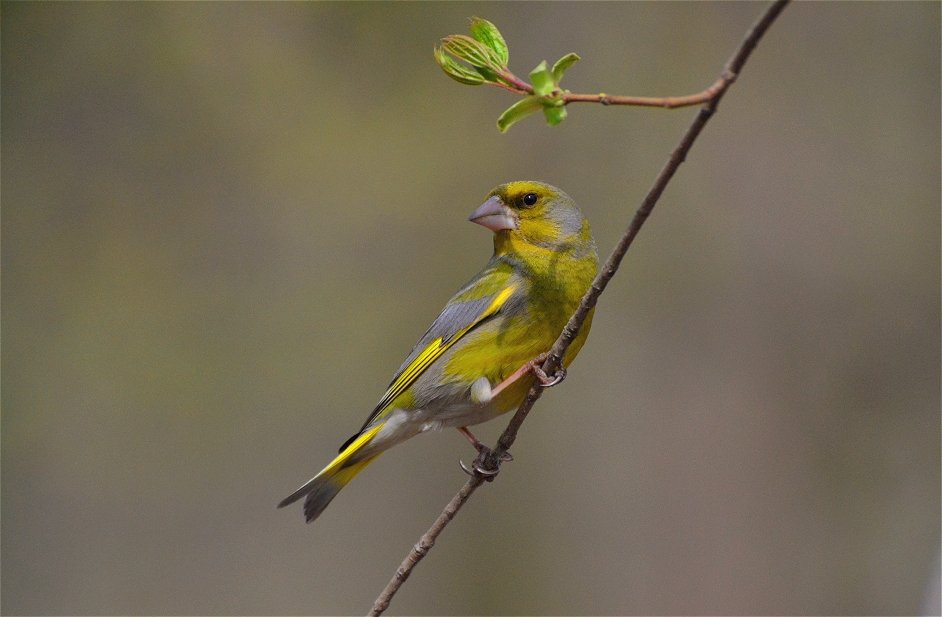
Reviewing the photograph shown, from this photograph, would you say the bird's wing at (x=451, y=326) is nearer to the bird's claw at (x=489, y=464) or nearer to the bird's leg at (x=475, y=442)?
the bird's leg at (x=475, y=442)

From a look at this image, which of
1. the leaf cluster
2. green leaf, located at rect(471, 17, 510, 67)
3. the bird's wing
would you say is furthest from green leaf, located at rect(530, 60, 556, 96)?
the bird's wing

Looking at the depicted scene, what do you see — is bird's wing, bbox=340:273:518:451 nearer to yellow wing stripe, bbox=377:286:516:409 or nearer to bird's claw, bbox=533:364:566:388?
yellow wing stripe, bbox=377:286:516:409

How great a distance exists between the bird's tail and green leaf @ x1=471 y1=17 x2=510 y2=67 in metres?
2.16

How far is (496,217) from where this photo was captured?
3.69m

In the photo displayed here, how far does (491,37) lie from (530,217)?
1856 millimetres

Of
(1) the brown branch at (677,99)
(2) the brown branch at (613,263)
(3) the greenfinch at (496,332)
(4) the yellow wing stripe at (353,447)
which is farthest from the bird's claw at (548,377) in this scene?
(1) the brown branch at (677,99)

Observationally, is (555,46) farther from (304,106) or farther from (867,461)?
(867,461)

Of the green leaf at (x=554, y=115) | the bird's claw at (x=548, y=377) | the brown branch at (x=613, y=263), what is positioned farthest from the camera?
the bird's claw at (x=548, y=377)

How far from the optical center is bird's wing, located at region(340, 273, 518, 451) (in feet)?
12.0

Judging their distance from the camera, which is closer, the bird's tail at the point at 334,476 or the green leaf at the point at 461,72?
the green leaf at the point at 461,72

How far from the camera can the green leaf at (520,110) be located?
5.93 ft

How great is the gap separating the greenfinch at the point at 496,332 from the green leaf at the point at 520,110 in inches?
64.0

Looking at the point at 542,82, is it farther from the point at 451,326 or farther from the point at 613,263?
the point at 451,326

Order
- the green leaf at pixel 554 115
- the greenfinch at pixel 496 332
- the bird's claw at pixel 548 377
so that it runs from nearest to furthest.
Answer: the green leaf at pixel 554 115 → the bird's claw at pixel 548 377 → the greenfinch at pixel 496 332
